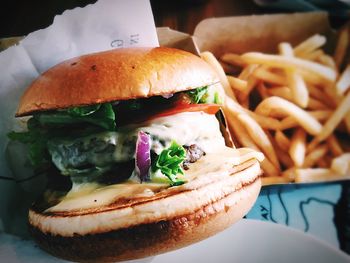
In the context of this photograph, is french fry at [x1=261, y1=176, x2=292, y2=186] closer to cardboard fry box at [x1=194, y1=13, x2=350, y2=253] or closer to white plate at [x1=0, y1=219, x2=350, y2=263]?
cardboard fry box at [x1=194, y1=13, x2=350, y2=253]

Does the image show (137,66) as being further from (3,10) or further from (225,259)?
(225,259)

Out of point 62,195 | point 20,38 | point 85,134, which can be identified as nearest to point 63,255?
point 62,195

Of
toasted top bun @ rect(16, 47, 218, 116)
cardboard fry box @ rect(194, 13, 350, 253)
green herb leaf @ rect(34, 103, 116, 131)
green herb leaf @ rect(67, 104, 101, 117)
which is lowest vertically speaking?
cardboard fry box @ rect(194, 13, 350, 253)

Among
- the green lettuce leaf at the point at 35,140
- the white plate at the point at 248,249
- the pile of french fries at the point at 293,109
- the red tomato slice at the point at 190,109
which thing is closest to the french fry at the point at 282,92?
the pile of french fries at the point at 293,109

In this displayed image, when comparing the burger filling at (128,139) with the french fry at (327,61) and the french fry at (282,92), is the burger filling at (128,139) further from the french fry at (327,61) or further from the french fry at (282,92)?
the french fry at (327,61)

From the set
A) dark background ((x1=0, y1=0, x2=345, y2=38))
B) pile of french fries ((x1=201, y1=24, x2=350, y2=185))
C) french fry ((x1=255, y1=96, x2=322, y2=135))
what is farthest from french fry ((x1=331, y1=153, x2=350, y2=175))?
dark background ((x1=0, y1=0, x2=345, y2=38))

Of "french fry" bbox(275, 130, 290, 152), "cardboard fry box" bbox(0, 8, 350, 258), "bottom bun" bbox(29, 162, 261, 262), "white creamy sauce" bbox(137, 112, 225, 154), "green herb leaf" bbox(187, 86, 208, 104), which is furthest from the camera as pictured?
"french fry" bbox(275, 130, 290, 152)
